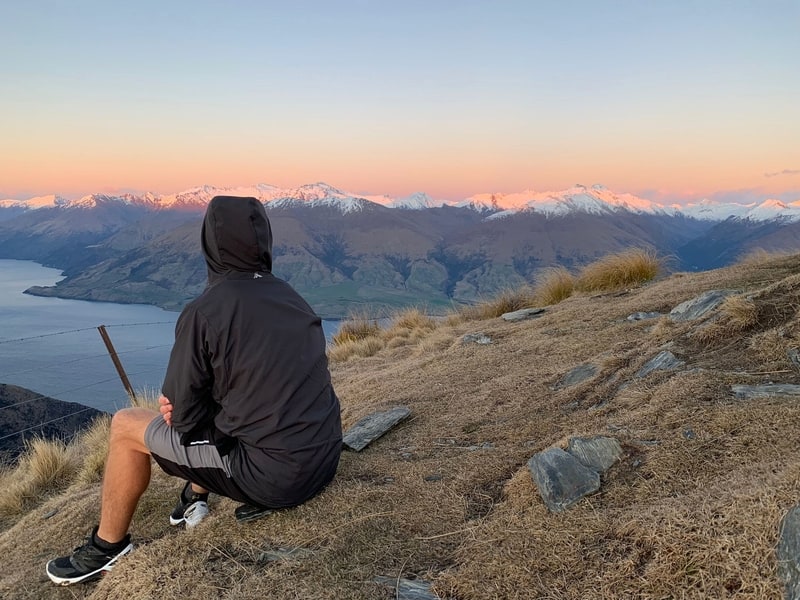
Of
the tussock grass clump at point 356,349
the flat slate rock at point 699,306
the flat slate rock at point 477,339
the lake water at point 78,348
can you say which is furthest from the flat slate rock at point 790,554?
the tussock grass clump at point 356,349

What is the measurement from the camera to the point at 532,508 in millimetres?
2896

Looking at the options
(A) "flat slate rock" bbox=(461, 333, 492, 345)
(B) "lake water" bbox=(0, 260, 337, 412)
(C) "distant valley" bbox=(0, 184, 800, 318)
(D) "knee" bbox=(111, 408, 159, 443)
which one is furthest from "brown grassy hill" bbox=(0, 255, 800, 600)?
(C) "distant valley" bbox=(0, 184, 800, 318)

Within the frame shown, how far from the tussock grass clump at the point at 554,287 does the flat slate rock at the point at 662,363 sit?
6.94m

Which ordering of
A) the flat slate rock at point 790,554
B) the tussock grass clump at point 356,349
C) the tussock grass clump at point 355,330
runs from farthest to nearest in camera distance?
the tussock grass clump at point 355,330
the tussock grass clump at point 356,349
the flat slate rock at point 790,554

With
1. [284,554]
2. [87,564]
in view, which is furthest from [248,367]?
[87,564]

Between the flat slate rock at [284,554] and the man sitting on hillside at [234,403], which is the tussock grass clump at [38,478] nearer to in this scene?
the man sitting on hillside at [234,403]

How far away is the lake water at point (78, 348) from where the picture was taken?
23.0m

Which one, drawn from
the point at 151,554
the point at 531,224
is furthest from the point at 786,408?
the point at 531,224

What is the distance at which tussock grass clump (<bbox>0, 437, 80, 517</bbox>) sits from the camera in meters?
5.68

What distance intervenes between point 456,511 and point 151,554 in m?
1.73

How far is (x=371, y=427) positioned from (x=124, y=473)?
2265 millimetres

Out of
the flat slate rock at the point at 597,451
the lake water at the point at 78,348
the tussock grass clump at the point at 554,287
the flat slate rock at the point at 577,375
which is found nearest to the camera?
the flat slate rock at the point at 597,451

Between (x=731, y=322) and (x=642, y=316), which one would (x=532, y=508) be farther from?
(x=642, y=316)

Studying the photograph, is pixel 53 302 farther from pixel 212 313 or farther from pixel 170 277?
pixel 212 313
